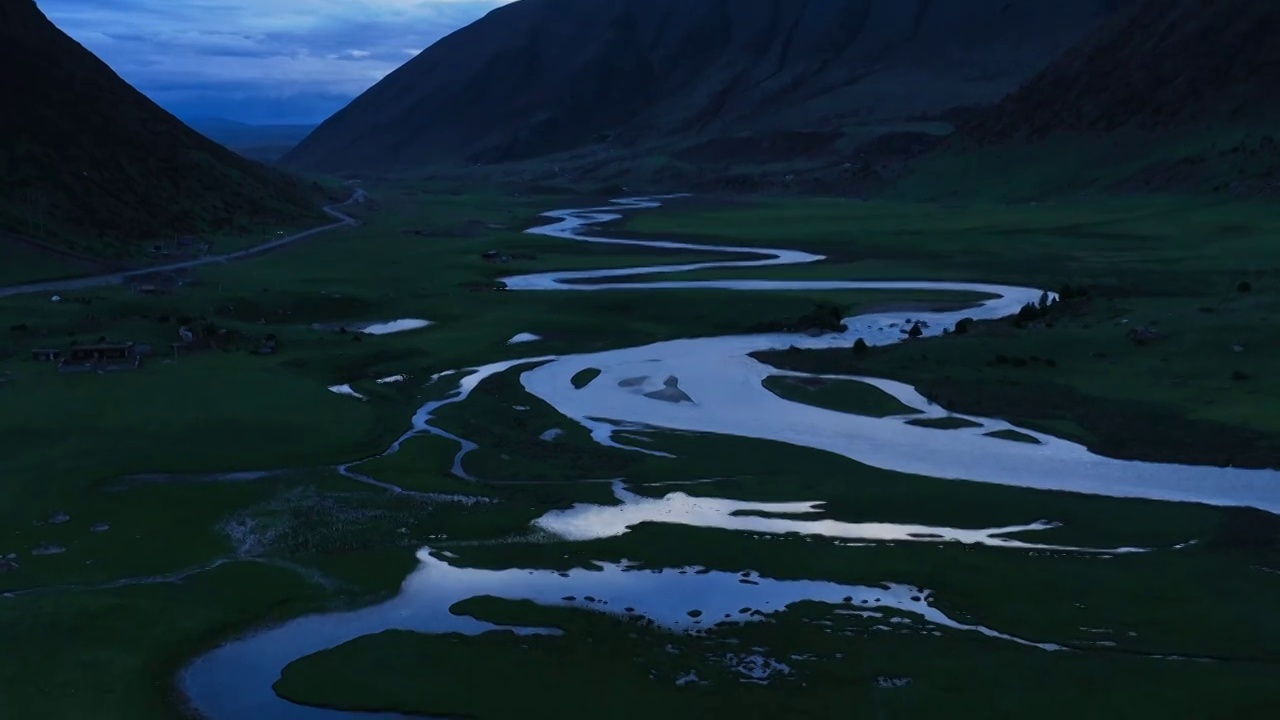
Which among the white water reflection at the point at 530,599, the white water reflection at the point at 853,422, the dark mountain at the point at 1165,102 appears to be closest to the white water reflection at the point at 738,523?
the white water reflection at the point at 530,599

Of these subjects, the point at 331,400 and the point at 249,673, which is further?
the point at 331,400

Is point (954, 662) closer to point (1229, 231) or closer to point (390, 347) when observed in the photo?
point (390, 347)

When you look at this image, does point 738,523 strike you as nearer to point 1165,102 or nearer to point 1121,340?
point 1121,340

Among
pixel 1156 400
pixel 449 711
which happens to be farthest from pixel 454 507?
pixel 1156 400

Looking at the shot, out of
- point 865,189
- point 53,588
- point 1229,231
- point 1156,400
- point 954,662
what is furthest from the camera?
point 865,189

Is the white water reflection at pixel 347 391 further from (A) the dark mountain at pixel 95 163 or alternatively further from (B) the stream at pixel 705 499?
(A) the dark mountain at pixel 95 163

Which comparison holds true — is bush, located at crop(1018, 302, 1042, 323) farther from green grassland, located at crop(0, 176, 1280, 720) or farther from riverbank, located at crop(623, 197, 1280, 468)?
green grassland, located at crop(0, 176, 1280, 720)

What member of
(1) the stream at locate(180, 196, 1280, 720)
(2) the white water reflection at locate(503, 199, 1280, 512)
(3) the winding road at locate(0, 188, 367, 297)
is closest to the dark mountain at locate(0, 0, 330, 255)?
(3) the winding road at locate(0, 188, 367, 297)
